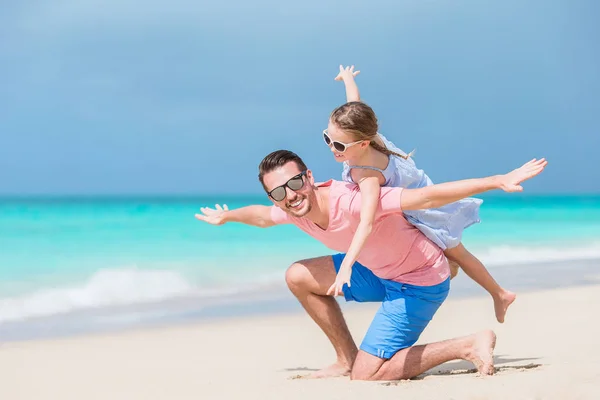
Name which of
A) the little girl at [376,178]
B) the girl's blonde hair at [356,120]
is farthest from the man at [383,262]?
the girl's blonde hair at [356,120]

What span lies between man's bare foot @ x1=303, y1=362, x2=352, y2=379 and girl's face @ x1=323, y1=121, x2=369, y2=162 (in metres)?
1.30

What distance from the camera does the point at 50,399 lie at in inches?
165

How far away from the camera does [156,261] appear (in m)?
13.2

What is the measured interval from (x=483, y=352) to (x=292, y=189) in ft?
4.62

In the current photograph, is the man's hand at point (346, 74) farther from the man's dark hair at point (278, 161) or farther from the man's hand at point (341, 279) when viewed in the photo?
the man's hand at point (341, 279)

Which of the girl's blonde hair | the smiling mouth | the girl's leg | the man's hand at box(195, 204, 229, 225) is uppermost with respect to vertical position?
the girl's blonde hair

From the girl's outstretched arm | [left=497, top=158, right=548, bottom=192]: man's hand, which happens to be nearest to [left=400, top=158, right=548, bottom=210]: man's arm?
[left=497, top=158, right=548, bottom=192]: man's hand

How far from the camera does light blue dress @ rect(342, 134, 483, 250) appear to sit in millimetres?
4340

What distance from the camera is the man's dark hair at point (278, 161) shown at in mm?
4146

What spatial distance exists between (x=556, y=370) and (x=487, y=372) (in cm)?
42

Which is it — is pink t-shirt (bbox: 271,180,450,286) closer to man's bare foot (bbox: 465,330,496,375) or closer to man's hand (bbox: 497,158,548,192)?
man's bare foot (bbox: 465,330,496,375)

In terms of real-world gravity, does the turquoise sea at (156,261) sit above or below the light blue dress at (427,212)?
above

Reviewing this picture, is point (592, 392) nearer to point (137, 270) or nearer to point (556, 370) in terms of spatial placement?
point (556, 370)

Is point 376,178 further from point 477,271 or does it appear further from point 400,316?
point 477,271
